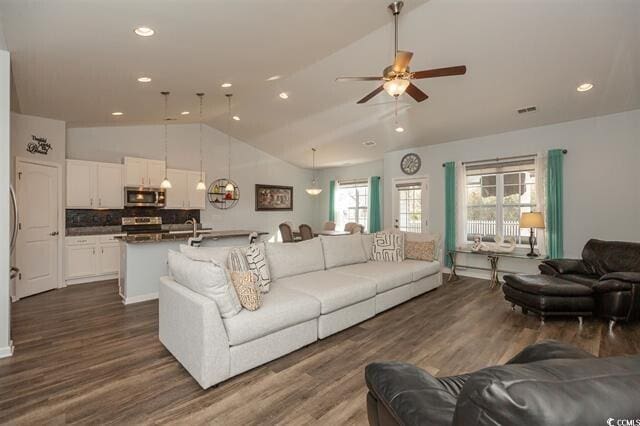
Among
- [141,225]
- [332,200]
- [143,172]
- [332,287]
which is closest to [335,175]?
[332,200]

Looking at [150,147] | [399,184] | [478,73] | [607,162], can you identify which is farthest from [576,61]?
[150,147]

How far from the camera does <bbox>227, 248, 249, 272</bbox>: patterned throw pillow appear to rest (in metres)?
3.08

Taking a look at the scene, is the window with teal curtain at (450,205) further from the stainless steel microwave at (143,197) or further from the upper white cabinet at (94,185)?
the upper white cabinet at (94,185)

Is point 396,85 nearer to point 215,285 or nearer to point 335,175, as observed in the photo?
point 215,285

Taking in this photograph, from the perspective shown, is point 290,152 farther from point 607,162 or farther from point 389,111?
point 607,162

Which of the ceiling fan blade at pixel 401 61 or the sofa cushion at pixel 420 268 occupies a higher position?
the ceiling fan blade at pixel 401 61

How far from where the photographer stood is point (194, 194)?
7.09 metres

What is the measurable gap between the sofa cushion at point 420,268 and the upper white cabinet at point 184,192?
16.1ft

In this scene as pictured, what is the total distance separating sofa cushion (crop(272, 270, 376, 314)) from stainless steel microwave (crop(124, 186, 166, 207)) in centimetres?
419

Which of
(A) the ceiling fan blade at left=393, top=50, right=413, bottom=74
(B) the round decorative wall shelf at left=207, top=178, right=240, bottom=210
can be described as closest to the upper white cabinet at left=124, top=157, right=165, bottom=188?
(B) the round decorative wall shelf at left=207, top=178, right=240, bottom=210

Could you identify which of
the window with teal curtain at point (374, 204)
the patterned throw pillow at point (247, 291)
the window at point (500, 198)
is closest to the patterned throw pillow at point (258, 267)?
the patterned throw pillow at point (247, 291)

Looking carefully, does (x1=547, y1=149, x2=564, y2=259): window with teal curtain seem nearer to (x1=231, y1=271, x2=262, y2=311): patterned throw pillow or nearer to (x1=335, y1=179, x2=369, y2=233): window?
(x1=335, y1=179, x2=369, y2=233): window

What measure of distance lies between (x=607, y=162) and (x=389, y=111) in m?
3.46

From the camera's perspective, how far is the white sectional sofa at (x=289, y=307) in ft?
7.63
